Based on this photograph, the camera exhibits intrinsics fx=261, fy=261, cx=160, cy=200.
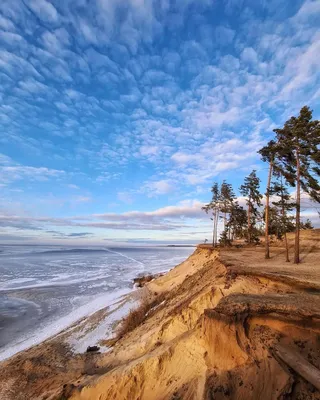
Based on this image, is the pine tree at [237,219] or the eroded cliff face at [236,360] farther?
the pine tree at [237,219]

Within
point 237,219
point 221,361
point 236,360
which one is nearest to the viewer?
point 236,360

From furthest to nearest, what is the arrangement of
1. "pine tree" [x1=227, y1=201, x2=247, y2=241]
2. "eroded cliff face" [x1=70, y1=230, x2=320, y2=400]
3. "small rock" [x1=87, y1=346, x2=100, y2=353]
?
"pine tree" [x1=227, y1=201, x2=247, y2=241] < "small rock" [x1=87, y1=346, x2=100, y2=353] < "eroded cliff face" [x1=70, y1=230, x2=320, y2=400]

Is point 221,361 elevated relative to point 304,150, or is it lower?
lower

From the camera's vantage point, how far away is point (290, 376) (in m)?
6.40

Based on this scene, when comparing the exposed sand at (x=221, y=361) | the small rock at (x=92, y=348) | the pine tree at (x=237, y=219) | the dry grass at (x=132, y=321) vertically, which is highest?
the pine tree at (x=237, y=219)

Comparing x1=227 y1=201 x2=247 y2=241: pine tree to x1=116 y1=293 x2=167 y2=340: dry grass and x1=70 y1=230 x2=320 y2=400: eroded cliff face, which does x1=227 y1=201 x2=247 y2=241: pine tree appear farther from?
x1=70 y1=230 x2=320 y2=400: eroded cliff face

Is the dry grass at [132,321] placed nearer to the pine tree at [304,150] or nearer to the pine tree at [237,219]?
the pine tree at [304,150]

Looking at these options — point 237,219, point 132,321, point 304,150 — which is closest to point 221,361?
point 132,321

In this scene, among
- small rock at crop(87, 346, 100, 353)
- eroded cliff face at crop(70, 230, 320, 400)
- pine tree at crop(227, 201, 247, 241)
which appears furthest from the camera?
pine tree at crop(227, 201, 247, 241)

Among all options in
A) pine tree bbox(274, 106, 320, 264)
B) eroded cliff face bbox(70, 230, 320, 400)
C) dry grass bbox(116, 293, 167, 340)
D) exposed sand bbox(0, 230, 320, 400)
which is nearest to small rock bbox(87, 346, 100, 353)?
dry grass bbox(116, 293, 167, 340)

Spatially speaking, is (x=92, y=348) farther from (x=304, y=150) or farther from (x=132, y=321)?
(x=304, y=150)

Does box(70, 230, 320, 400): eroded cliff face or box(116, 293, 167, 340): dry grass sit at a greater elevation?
box(70, 230, 320, 400): eroded cliff face

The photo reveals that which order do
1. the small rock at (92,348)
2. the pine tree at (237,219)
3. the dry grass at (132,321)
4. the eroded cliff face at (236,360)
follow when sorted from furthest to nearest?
the pine tree at (237,219), the dry grass at (132,321), the small rock at (92,348), the eroded cliff face at (236,360)

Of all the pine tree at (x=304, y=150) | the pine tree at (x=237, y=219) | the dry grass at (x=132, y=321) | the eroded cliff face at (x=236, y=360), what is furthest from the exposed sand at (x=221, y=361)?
the pine tree at (x=237, y=219)
